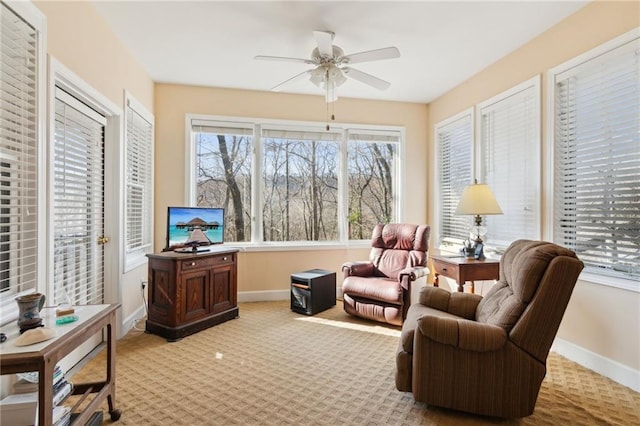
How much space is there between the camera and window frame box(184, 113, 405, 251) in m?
4.42

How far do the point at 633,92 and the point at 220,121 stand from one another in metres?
4.19

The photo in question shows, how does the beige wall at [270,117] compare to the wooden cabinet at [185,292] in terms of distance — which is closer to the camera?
the wooden cabinet at [185,292]

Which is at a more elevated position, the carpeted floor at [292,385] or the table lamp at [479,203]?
the table lamp at [479,203]

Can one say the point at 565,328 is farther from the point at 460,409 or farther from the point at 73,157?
the point at 73,157

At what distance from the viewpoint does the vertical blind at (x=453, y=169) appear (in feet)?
14.0

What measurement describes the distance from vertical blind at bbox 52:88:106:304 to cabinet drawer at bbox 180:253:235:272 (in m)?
0.75

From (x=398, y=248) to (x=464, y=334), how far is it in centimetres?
227

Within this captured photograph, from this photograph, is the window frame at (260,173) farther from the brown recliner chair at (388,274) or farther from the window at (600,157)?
the window at (600,157)

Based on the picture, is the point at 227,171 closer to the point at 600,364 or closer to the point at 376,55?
the point at 376,55

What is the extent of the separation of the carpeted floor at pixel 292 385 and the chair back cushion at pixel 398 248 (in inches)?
34.1

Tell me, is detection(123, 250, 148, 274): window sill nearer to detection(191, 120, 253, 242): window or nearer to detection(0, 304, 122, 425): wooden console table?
detection(191, 120, 253, 242): window

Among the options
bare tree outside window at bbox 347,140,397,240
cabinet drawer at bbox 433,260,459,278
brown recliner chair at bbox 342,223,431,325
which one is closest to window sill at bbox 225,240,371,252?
bare tree outside window at bbox 347,140,397,240

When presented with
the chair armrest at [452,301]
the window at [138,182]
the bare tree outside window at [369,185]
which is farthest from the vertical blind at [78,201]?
the bare tree outside window at [369,185]

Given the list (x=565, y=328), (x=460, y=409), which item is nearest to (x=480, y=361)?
(x=460, y=409)
